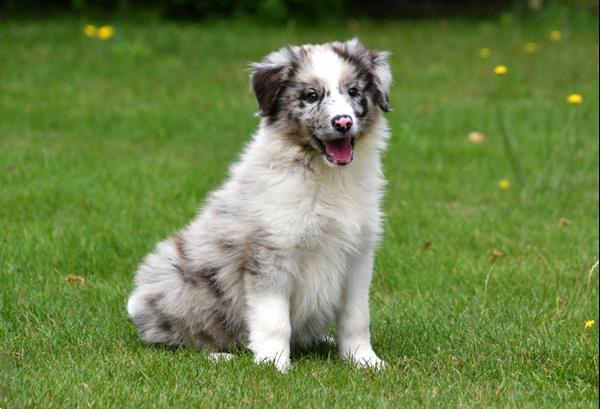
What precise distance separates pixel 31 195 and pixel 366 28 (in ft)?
34.6

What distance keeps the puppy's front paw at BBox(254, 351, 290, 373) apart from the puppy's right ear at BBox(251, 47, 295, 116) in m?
1.07

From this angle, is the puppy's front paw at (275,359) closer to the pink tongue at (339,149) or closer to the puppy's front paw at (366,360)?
the puppy's front paw at (366,360)

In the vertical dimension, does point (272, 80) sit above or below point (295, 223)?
above

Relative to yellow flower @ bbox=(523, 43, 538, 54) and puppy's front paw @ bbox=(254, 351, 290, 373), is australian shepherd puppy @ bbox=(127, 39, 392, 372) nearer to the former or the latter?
puppy's front paw @ bbox=(254, 351, 290, 373)

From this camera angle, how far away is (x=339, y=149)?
5109 millimetres

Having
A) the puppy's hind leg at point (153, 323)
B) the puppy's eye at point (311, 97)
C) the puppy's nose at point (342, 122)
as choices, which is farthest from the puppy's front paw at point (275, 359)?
the puppy's eye at point (311, 97)

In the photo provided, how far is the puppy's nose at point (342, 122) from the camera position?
493 cm

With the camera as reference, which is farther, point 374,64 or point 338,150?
point 374,64

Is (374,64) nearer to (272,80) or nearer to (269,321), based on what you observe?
Answer: (272,80)

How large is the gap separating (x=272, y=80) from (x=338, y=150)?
17.2 inches

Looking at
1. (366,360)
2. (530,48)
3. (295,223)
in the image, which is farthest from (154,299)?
(530,48)

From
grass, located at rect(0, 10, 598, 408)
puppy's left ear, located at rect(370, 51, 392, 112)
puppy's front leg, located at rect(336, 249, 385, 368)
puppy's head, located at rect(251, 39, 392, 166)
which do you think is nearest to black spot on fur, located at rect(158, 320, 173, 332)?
grass, located at rect(0, 10, 598, 408)

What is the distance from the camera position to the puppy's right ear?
517 cm

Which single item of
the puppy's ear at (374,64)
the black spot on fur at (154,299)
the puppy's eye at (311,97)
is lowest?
the black spot on fur at (154,299)
